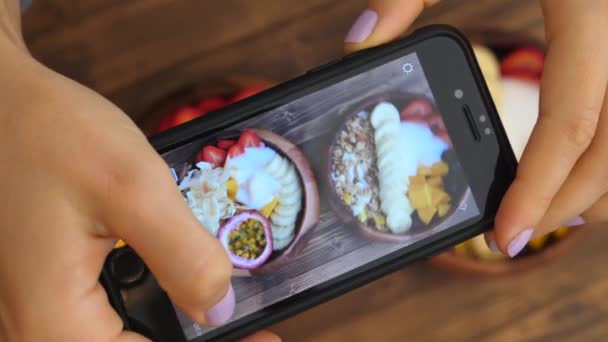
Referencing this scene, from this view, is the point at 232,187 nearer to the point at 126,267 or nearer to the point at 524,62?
the point at 126,267

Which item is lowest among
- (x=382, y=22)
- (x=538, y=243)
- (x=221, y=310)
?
(x=538, y=243)

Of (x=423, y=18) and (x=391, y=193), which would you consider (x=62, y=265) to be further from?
(x=423, y=18)

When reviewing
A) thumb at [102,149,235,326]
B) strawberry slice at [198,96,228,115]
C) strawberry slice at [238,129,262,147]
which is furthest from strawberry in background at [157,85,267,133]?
thumb at [102,149,235,326]

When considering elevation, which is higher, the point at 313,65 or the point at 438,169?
the point at 313,65

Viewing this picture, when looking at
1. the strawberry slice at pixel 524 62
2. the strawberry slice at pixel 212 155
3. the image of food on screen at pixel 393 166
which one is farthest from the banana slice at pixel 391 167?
the strawberry slice at pixel 524 62

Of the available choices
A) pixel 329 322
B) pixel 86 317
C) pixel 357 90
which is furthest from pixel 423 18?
pixel 86 317

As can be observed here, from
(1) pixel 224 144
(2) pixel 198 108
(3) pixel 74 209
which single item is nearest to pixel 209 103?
(2) pixel 198 108
